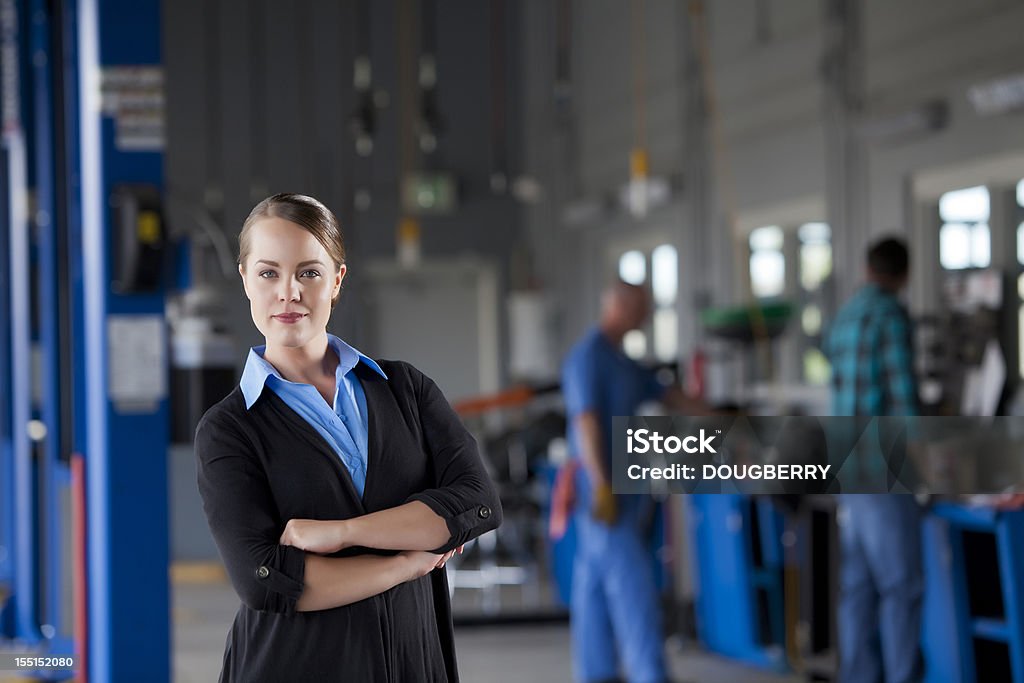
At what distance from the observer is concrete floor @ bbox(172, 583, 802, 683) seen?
5.04m

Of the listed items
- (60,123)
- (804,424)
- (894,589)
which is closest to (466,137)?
(60,123)

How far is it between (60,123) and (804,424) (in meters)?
4.69

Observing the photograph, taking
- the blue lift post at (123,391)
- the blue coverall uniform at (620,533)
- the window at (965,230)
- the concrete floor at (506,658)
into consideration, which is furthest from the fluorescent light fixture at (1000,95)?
the blue lift post at (123,391)

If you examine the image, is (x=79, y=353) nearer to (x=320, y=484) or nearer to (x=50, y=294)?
(x=50, y=294)

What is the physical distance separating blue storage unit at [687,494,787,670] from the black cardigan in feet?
13.8

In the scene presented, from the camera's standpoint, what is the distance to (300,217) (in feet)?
3.28

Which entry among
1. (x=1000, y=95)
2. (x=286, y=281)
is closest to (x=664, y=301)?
(x=1000, y=95)

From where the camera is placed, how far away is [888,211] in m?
5.81

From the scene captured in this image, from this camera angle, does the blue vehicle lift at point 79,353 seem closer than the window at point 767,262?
Yes

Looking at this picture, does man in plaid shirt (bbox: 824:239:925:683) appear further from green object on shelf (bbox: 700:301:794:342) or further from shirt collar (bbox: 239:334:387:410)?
shirt collar (bbox: 239:334:387:410)

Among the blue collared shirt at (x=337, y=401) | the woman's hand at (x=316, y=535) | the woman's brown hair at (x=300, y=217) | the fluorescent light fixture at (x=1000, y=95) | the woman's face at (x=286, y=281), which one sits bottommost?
the woman's hand at (x=316, y=535)

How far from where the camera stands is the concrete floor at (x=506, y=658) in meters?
5.04

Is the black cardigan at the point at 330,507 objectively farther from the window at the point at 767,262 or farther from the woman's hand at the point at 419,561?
the window at the point at 767,262

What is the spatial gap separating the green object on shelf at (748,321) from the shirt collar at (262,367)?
453cm
